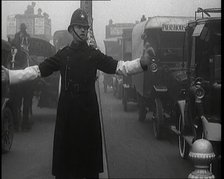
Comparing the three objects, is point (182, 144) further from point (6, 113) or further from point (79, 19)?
point (79, 19)

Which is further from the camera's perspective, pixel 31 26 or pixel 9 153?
pixel 9 153

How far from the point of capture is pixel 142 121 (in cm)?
721

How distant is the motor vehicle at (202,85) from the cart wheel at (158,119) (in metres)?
0.44

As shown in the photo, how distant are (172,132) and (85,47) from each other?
299 cm

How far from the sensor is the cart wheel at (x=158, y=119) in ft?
22.3

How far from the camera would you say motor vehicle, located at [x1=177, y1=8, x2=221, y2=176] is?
16.9 feet

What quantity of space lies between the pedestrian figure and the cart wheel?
1.82m

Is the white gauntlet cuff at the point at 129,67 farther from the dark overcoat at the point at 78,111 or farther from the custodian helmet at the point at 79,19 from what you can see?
the custodian helmet at the point at 79,19

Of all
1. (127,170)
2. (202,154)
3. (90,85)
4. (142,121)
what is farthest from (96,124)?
(142,121)

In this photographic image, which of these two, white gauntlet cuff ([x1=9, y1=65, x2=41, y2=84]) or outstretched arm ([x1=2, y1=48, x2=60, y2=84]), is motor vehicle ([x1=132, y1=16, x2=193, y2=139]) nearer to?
outstretched arm ([x1=2, y1=48, x2=60, y2=84])

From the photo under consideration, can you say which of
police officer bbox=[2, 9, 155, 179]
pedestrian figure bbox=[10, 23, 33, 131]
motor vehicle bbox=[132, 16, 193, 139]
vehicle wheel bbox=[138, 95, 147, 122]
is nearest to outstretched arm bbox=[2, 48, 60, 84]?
police officer bbox=[2, 9, 155, 179]

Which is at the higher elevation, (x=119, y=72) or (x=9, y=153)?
(x=119, y=72)

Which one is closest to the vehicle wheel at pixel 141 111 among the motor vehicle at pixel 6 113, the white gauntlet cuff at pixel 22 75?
the motor vehicle at pixel 6 113

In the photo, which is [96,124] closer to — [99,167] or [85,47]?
[99,167]
